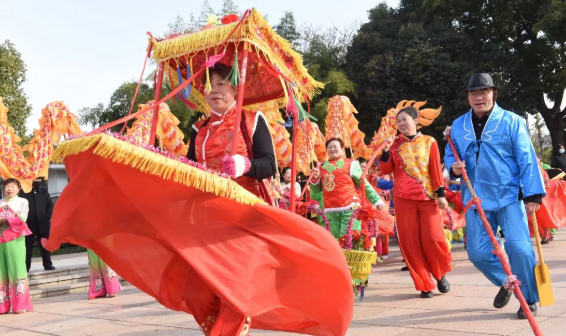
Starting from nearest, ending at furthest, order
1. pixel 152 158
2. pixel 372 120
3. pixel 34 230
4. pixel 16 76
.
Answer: pixel 152 158
pixel 34 230
pixel 372 120
pixel 16 76

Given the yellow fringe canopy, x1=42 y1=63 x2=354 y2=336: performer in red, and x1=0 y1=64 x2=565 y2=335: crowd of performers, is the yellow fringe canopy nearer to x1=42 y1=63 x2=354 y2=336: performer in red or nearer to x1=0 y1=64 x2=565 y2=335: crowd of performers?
x1=0 y1=64 x2=565 y2=335: crowd of performers

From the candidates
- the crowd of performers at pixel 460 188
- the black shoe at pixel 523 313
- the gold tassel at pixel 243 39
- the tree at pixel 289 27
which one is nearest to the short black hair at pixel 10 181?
the crowd of performers at pixel 460 188

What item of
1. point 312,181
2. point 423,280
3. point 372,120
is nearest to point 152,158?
point 423,280

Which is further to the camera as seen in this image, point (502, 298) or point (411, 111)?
point (411, 111)

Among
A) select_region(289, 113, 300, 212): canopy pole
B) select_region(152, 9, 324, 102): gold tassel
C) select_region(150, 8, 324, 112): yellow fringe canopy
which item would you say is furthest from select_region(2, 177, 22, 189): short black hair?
select_region(289, 113, 300, 212): canopy pole

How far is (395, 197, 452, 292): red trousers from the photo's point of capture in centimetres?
571

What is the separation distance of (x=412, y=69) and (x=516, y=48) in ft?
14.1

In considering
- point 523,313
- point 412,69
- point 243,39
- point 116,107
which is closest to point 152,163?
point 243,39

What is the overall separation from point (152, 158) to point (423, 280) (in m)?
3.74

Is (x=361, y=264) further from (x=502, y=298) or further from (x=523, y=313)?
(x=523, y=313)

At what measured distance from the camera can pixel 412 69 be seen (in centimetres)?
2084

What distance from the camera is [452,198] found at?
371 inches

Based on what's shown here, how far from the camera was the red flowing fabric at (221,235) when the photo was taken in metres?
2.74

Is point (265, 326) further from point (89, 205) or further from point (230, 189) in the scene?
point (89, 205)
